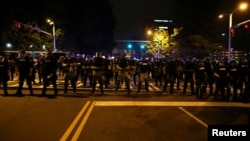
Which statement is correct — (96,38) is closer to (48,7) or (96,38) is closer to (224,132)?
(48,7)

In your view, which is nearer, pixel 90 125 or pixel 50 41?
pixel 90 125

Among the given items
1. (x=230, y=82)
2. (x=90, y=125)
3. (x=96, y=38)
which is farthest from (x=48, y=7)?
(x=90, y=125)

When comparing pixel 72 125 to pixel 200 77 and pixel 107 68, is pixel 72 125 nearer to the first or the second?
pixel 200 77

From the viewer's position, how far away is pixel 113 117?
38.3 feet

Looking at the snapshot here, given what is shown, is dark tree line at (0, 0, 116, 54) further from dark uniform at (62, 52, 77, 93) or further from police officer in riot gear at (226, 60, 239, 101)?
police officer in riot gear at (226, 60, 239, 101)

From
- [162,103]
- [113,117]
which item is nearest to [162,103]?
[162,103]

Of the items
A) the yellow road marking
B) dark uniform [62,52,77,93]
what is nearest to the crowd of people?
dark uniform [62,52,77,93]

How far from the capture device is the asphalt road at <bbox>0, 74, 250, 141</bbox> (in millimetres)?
9219

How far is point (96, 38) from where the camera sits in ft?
263

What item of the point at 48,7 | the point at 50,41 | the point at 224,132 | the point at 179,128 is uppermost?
the point at 48,7

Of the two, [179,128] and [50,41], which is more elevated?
[50,41]

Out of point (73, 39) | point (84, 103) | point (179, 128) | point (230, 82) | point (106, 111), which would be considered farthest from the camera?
point (73, 39)

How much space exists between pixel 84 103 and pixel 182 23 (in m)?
44.1

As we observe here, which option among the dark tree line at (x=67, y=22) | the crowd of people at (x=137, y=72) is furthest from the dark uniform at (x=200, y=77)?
the dark tree line at (x=67, y=22)
